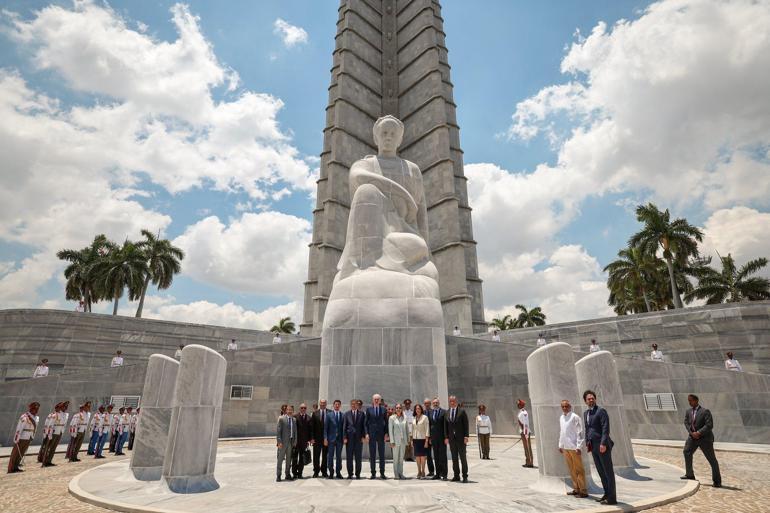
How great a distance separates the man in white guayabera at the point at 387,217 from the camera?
11.0 m

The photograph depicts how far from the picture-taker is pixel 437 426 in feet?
23.6

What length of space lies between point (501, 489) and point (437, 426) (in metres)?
1.47

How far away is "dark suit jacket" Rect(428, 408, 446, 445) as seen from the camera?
23.4 ft

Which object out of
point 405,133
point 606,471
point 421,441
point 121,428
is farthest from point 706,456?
Answer: point 405,133

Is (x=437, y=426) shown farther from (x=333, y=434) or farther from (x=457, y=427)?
(x=333, y=434)

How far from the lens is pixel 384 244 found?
1112cm

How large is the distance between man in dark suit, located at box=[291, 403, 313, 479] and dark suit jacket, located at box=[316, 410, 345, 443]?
323 mm

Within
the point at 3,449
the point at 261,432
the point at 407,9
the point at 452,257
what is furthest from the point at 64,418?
the point at 407,9

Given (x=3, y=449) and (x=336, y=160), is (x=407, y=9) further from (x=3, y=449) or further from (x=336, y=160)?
(x=3, y=449)

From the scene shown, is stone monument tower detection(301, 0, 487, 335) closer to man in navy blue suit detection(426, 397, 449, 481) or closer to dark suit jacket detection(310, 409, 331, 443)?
man in navy blue suit detection(426, 397, 449, 481)

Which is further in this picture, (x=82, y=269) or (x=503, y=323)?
(x=503, y=323)

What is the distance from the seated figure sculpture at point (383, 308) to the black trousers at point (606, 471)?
405 cm

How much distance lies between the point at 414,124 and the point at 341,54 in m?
10.9

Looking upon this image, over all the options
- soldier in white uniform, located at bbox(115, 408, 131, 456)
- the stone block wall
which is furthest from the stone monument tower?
soldier in white uniform, located at bbox(115, 408, 131, 456)
